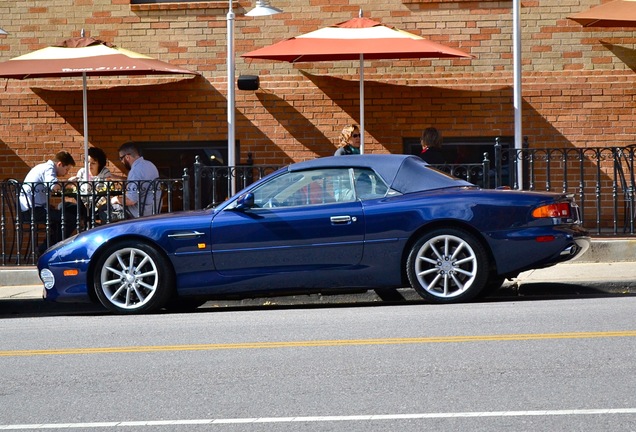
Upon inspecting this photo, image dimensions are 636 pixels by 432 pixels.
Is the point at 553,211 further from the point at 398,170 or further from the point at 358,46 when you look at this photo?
the point at 358,46

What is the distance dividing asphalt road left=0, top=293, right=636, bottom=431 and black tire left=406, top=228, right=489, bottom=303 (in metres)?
0.26

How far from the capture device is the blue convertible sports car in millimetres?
10383

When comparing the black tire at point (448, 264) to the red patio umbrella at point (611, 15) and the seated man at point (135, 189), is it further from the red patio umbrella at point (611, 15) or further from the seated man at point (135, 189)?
the red patio umbrella at point (611, 15)

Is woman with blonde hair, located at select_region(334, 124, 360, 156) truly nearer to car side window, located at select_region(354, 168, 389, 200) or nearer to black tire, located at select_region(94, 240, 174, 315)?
car side window, located at select_region(354, 168, 389, 200)

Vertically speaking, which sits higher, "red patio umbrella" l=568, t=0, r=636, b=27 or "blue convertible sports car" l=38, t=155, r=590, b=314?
"red patio umbrella" l=568, t=0, r=636, b=27

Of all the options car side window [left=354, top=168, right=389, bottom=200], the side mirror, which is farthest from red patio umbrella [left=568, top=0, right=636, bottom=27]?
the side mirror

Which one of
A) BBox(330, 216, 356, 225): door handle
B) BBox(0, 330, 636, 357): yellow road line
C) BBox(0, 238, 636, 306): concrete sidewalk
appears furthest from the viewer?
BBox(0, 238, 636, 306): concrete sidewalk

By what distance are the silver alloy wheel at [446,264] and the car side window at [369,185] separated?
0.64m

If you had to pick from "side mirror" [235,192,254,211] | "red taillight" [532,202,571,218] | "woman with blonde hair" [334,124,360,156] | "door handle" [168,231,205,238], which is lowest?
"door handle" [168,231,205,238]

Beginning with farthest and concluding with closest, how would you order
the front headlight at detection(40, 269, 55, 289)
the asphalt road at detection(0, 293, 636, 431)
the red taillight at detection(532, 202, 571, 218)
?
the front headlight at detection(40, 269, 55, 289) < the red taillight at detection(532, 202, 571, 218) < the asphalt road at detection(0, 293, 636, 431)

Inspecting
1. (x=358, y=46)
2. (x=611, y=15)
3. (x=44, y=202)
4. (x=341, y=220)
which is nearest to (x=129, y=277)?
(x=341, y=220)

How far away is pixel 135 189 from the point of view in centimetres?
1407

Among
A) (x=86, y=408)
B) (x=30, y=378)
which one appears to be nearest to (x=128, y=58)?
(x=30, y=378)

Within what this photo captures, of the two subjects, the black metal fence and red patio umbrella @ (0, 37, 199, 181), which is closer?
the black metal fence
